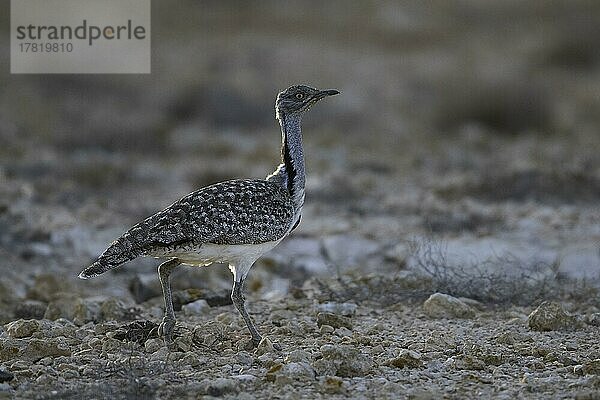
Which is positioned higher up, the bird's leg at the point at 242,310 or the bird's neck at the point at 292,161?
the bird's neck at the point at 292,161

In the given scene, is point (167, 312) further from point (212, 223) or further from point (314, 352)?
point (314, 352)

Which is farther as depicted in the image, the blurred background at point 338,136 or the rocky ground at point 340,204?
the blurred background at point 338,136

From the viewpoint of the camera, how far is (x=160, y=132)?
59.6 ft

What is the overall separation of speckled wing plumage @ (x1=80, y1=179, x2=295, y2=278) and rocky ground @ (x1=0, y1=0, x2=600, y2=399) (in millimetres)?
571

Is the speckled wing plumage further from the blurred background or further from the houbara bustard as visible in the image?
the blurred background

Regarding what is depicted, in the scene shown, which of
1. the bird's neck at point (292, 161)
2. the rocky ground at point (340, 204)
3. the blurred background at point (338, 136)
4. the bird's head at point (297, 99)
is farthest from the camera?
the blurred background at point (338, 136)

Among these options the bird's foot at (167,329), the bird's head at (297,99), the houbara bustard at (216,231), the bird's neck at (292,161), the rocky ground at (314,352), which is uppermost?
the bird's head at (297,99)

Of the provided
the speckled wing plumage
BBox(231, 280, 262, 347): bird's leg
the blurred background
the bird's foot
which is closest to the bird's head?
the speckled wing plumage

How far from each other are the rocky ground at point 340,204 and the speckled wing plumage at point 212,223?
1.87 ft

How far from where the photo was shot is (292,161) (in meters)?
6.59

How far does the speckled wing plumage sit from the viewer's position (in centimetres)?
554

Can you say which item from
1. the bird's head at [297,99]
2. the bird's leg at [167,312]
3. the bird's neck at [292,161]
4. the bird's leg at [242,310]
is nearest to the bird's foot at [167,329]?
the bird's leg at [167,312]

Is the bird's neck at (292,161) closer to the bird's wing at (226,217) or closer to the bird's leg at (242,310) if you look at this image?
the bird's wing at (226,217)

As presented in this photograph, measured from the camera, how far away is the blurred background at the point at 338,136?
31.3 ft
